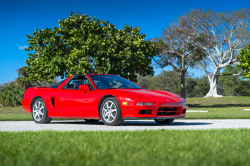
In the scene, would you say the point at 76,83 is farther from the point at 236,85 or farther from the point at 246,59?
the point at 236,85

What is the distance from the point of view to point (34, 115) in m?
9.64

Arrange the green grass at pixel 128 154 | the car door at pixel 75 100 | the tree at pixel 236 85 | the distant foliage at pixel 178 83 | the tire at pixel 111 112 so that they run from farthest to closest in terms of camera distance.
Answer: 1. the distant foliage at pixel 178 83
2. the tree at pixel 236 85
3. the car door at pixel 75 100
4. the tire at pixel 111 112
5. the green grass at pixel 128 154

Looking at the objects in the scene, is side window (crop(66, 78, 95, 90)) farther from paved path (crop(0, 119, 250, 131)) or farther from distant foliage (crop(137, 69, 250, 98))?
distant foliage (crop(137, 69, 250, 98))

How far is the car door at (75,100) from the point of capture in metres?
8.33

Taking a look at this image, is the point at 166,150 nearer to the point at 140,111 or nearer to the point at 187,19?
the point at 140,111

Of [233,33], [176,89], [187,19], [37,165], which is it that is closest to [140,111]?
[37,165]

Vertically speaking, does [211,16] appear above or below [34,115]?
above

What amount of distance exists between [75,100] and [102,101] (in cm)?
91

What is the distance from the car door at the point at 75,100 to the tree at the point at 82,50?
54.5ft

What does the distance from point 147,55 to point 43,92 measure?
73.5 feet

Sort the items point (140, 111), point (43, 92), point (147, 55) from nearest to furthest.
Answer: point (140, 111)
point (43, 92)
point (147, 55)

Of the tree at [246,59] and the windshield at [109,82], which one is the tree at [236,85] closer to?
the tree at [246,59]

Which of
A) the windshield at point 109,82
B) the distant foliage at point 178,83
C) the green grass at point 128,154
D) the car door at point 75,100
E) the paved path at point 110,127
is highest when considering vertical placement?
the distant foliage at point 178,83

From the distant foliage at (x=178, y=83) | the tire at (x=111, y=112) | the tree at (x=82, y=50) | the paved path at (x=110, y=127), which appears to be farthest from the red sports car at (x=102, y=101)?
the distant foliage at (x=178, y=83)
